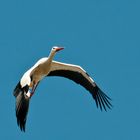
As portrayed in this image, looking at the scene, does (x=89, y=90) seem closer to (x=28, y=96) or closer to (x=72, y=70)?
(x=72, y=70)

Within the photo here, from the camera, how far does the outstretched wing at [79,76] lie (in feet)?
82.2

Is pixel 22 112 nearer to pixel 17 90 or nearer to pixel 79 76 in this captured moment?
pixel 17 90

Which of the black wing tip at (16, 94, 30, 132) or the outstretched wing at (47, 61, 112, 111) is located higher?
the outstretched wing at (47, 61, 112, 111)

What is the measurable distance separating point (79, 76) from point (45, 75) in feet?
4.31

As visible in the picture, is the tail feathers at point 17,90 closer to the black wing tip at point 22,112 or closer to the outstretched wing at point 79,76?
the black wing tip at point 22,112

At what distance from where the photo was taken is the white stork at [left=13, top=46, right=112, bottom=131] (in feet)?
72.9

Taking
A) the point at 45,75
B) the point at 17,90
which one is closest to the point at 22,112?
the point at 17,90

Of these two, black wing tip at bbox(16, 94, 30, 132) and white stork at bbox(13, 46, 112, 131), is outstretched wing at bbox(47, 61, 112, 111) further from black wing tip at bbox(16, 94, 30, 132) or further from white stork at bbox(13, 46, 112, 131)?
black wing tip at bbox(16, 94, 30, 132)

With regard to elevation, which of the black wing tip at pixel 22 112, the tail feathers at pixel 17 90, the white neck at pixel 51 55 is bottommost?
the black wing tip at pixel 22 112


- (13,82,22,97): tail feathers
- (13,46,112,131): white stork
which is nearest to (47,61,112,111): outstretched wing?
(13,46,112,131): white stork

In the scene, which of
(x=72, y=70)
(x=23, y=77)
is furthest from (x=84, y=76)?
(x=23, y=77)

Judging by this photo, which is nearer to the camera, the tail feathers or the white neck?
the tail feathers

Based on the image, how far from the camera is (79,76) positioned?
999 inches

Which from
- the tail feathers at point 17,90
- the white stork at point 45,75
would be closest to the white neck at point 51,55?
the white stork at point 45,75
